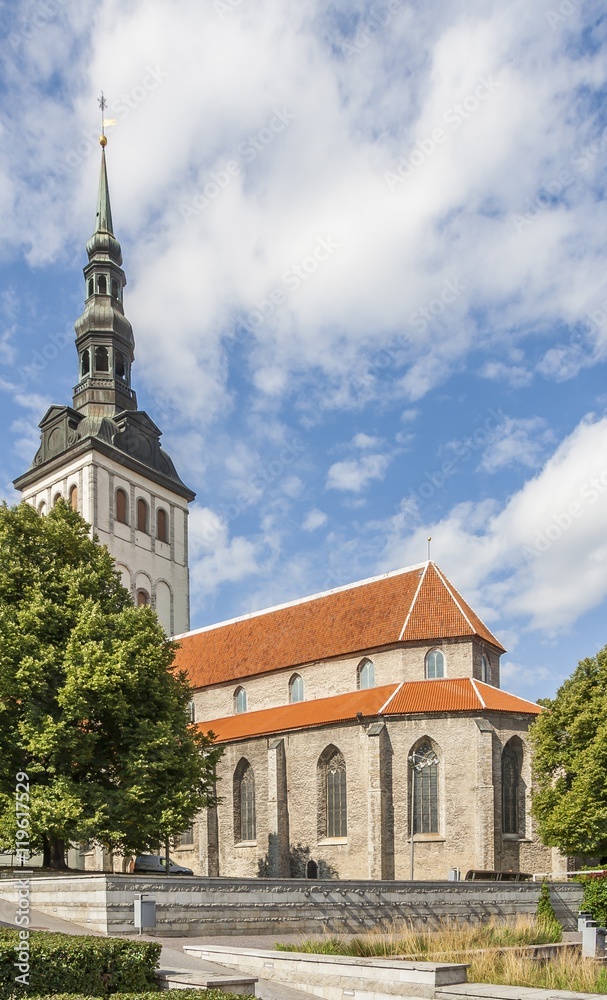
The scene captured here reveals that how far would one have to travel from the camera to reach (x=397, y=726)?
3722 centimetres

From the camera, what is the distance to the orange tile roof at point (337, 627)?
41.8 meters

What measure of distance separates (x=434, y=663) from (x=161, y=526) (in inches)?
916

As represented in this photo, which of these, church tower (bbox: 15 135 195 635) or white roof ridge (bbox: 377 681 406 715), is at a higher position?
church tower (bbox: 15 135 195 635)

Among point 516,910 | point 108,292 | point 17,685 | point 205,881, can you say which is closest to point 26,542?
point 17,685

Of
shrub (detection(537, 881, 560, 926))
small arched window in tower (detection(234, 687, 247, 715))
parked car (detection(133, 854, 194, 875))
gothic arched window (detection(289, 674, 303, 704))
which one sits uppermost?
gothic arched window (detection(289, 674, 303, 704))

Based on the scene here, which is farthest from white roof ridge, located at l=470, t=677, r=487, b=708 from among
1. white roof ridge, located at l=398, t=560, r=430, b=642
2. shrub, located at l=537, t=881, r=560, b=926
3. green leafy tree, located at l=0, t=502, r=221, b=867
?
green leafy tree, located at l=0, t=502, r=221, b=867

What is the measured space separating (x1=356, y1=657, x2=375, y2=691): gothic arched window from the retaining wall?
15571mm

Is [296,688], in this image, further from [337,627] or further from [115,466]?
[115,466]

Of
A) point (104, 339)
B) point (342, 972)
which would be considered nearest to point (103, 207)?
point (104, 339)

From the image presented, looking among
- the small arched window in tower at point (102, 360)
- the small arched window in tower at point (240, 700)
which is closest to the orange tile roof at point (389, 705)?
the small arched window in tower at point (240, 700)

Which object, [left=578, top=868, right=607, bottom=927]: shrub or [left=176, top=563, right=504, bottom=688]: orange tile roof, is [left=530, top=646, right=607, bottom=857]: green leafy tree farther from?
[left=176, top=563, right=504, bottom=688]: orange tile roof

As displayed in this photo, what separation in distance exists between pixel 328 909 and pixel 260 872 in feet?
59.7

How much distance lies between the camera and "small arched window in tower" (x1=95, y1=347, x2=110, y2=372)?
56875mm

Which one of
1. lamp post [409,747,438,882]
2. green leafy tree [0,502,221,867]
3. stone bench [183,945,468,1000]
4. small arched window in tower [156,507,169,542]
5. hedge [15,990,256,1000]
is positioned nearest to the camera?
hedge [15,990,256,1000]
